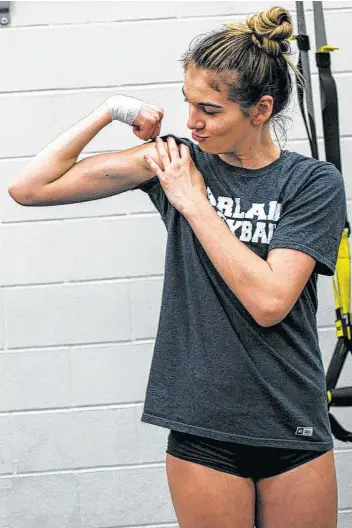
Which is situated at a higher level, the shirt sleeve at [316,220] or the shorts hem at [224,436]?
the shirt sleeve at [316,220]

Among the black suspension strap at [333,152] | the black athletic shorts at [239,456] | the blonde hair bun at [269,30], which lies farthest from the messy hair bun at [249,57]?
the black athletic shorts at [239,456]

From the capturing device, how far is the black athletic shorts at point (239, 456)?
6.03 ft

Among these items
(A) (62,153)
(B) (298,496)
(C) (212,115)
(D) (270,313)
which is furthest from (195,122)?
(B) (298,496)

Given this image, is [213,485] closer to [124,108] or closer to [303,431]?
[303,431]

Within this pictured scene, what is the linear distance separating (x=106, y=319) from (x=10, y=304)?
0.30m

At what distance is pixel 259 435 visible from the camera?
182cm

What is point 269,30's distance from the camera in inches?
72.4

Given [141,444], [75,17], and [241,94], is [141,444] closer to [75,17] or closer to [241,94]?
[75,17]

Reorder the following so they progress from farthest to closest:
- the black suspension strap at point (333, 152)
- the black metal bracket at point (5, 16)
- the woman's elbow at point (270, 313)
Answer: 1. the black metal bracket at point (5, 16)
2. the black suspension strap at point (333, 152)
3. the woman's elbow at point (270, 313)

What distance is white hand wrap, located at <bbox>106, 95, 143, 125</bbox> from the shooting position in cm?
190

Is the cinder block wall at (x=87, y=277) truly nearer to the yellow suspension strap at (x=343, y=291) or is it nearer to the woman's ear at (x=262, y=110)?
the yellow suspension strap at (x=343, y=291)

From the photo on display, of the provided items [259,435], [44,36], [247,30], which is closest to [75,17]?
[44,36]

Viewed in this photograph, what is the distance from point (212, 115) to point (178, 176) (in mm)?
134

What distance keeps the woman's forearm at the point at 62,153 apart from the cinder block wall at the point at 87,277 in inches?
40.7
